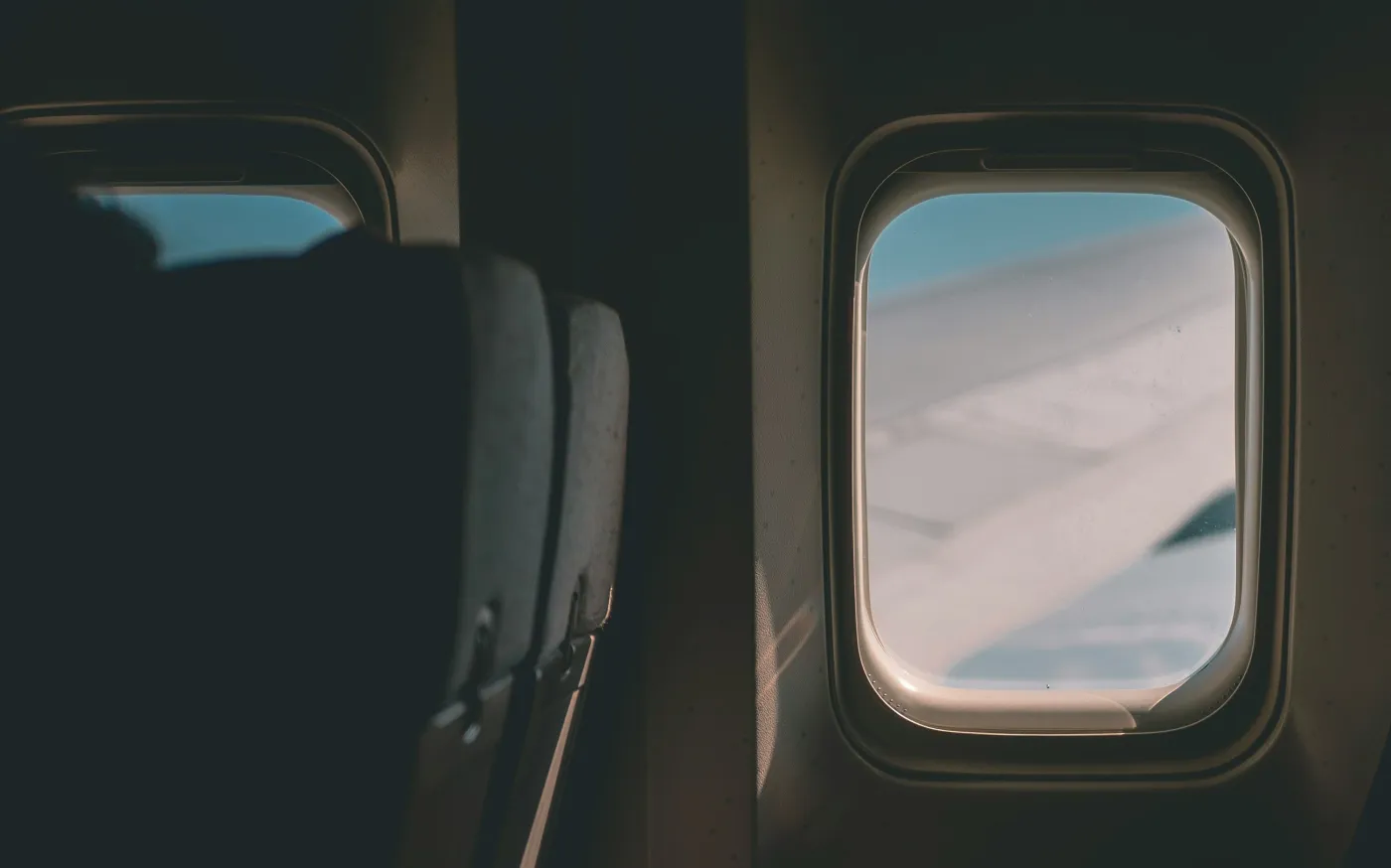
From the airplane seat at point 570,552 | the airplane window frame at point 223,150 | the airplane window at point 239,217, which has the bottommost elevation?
the airplane seat at point 570,552

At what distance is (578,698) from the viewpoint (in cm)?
135

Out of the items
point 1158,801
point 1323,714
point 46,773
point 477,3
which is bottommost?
point 1158,801

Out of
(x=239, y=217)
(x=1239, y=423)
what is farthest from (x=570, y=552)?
(x=1239, y=423)

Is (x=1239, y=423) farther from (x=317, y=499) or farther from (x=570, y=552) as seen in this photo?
(x=317, y=499)

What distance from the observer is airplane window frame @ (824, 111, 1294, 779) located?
1.62 metres

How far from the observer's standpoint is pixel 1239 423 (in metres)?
1.75

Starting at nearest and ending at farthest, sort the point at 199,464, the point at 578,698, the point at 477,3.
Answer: the point at 199,464, the point at 578,698, the point at 477,3

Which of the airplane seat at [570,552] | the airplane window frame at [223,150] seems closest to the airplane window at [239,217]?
the airplane window frame at [223,150]

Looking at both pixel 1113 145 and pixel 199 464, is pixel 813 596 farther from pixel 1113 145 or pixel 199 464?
pixel 199 464

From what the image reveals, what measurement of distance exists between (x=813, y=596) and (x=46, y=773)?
4.21 feet

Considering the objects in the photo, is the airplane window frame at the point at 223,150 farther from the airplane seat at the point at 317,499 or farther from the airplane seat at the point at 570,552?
the airplane seat at the point at 317,499

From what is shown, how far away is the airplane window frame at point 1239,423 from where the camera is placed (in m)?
1.62

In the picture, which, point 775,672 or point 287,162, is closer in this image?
point 775,672

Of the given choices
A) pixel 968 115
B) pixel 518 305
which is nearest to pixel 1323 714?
pixel 968 115
